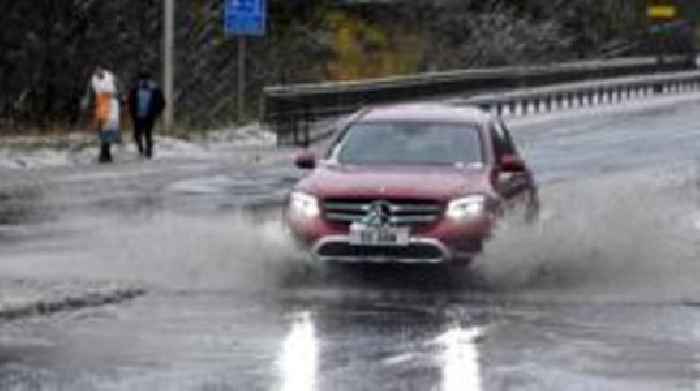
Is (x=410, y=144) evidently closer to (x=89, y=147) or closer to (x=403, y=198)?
(x=403, y=198)

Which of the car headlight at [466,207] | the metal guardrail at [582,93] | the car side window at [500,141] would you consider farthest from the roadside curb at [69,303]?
the metal guardrail at [582,93]

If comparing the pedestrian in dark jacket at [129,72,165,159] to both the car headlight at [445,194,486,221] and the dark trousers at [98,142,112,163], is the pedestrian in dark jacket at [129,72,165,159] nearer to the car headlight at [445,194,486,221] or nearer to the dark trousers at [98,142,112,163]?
the dark trousers at [98,142,112,163]

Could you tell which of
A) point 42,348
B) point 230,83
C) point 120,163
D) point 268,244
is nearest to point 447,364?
point 42,348

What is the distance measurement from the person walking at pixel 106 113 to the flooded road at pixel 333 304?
5349 millimetres

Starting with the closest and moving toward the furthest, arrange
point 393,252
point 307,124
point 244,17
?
point 393,252
point 307,124
point 244,17

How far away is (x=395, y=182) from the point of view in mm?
16109

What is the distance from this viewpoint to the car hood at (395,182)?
15945mm

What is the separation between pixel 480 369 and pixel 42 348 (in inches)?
111

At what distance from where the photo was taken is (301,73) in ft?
192

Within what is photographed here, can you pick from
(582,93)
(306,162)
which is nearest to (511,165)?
(306,162)

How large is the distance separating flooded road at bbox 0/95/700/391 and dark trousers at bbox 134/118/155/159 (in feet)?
22.9

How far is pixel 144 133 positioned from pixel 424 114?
58.0 feet

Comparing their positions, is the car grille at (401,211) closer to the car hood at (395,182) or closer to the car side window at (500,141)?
the car hood at (395,182)

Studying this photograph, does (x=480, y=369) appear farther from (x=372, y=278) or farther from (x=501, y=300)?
(x=372, y=278)
